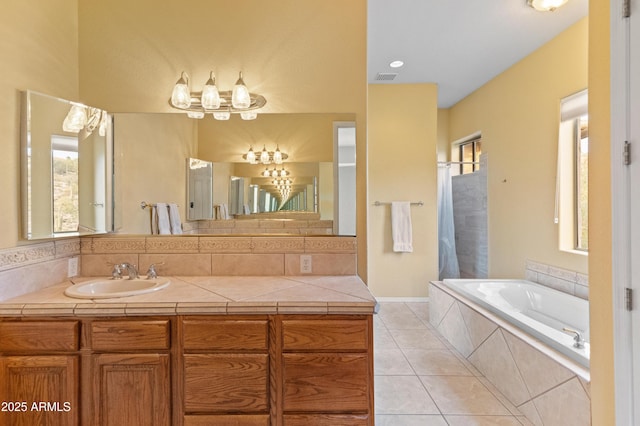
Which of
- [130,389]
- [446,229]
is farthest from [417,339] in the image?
[130,389]

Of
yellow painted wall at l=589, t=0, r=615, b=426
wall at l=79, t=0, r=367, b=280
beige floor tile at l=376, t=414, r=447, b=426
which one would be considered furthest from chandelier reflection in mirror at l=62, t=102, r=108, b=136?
yellow painted wall at l=589, t=0, r=615, b=426

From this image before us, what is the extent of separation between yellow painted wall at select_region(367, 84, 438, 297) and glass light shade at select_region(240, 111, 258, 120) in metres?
2.31

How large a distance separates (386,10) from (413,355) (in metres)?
2.92

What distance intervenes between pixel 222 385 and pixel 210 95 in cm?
164

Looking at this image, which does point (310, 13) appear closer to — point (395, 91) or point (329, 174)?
point (329, 174)

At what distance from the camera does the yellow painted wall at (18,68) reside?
155 cm

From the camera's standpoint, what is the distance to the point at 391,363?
2541 mm

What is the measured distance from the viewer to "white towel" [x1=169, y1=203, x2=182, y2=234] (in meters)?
2.06

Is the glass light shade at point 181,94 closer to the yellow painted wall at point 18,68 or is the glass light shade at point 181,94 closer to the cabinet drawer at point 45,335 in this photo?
the yellow painted wall at point 18,68

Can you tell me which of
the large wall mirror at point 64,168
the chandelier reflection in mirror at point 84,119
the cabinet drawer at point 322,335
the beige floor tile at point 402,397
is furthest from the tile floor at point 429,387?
the chandelier reflection in mirror at point 84,119

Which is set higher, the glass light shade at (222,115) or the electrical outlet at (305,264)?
the glass light shade at (222,115)

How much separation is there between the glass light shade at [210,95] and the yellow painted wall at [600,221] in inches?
77.5

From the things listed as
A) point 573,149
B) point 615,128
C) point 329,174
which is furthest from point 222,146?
point 573,149

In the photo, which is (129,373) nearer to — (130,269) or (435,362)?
(130,269)
